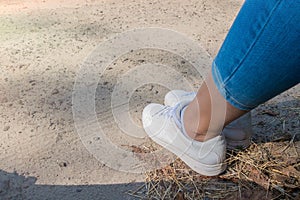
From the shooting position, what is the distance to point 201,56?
2.13 metres

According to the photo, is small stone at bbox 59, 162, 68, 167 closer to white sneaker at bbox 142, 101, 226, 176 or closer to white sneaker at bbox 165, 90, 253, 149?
white sneaker at bbox 142, 101, 226, 176

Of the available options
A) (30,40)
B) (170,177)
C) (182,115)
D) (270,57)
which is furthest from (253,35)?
(30,40)

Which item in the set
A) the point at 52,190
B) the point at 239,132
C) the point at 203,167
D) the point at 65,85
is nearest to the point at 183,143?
the point at 203,167

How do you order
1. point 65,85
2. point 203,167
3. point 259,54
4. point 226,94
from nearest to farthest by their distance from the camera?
1. point 259,54
2. point 226,94
3. point 203,167
4. point 65,85

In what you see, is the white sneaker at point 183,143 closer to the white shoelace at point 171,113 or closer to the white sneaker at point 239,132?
the white shoelace at point 171,113

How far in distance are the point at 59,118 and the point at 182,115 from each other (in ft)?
1.69

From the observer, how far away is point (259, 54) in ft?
3.29

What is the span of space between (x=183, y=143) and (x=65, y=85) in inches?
26.2

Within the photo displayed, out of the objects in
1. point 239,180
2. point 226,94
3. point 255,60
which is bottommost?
point 239,180

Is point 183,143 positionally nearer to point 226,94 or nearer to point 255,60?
point 226,94

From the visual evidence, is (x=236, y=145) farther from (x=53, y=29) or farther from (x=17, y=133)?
(x=53, y=29)

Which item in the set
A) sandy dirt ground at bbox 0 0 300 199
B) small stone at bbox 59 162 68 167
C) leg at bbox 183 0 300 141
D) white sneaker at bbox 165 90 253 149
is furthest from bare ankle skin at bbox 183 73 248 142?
small stone at bbox 59 162 68 167

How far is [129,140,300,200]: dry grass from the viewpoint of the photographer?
1354 millimetres

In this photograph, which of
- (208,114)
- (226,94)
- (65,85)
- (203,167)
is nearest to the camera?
(226,94)
